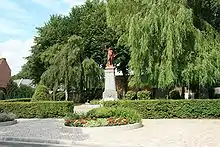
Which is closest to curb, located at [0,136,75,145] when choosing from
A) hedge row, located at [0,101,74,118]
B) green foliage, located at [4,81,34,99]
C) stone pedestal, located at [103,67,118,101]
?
hedge row, located at [0,101,74,118]

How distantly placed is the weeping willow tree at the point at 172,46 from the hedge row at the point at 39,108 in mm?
4968

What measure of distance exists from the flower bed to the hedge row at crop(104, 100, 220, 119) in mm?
4412

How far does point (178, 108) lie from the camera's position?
19688mm

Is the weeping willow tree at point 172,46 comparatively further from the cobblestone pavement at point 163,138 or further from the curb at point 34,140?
the curb at point 34,140

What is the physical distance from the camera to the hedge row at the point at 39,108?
21.0 meters

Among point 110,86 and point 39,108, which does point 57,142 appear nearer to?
point 39,108

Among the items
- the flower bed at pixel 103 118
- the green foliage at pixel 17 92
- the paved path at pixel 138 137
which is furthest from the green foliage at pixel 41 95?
the green foliage at pixel 17 92

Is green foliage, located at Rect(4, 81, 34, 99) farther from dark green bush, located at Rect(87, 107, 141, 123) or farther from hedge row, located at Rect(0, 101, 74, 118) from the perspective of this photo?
dark green bush, located at Rect(87, 107, 141, 123)

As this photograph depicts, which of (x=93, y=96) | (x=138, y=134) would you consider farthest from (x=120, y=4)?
(x=93, y=96)

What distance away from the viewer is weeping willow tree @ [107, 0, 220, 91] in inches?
801

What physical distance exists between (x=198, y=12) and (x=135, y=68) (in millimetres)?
5695

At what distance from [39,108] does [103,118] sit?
7168mm

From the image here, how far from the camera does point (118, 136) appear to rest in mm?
12375

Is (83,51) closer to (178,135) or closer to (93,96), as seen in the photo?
(93,96)
